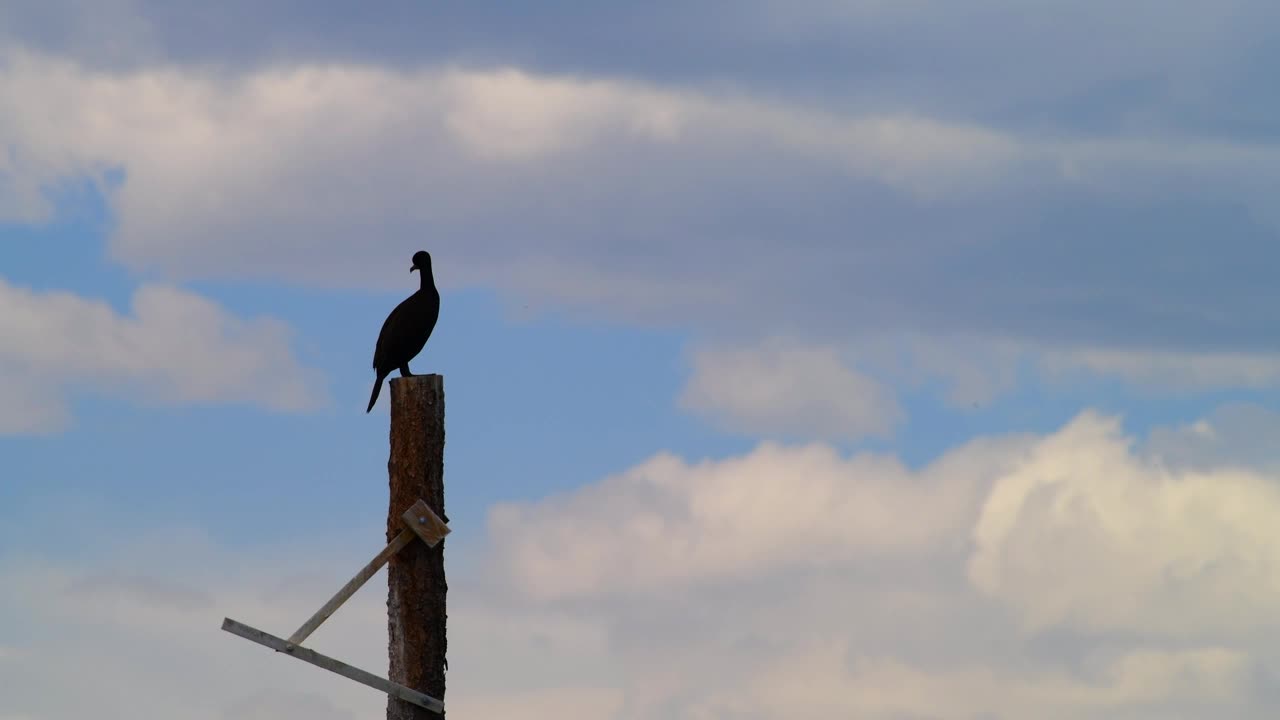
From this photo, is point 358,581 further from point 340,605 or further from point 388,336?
point 388,336

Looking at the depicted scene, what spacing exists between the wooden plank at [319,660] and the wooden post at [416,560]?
0.12m

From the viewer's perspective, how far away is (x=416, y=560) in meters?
9.85

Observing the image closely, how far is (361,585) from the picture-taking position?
9859 mm

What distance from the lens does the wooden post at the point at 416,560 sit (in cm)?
976

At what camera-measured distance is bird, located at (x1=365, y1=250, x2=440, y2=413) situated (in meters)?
13.5

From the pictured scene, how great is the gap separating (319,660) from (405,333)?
4654 millimetres

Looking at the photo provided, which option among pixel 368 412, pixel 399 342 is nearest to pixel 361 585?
pixel 368 412

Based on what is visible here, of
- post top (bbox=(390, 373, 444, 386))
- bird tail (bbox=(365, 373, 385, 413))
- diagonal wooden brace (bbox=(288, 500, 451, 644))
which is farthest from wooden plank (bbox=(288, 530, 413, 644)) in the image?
bird tail (bbox=(365, 373, 385, 413))

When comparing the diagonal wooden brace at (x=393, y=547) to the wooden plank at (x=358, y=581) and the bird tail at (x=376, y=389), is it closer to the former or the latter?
the wooden plank at (x=358, y=581)

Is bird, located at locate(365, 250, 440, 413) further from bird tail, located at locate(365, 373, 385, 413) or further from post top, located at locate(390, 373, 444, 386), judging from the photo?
post top, located at locate(390, 373, 444, 386)

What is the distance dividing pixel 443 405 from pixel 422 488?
617mm

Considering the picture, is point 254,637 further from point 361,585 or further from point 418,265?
point 418,265

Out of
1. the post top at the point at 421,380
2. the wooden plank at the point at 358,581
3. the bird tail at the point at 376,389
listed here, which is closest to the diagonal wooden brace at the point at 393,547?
the wooden plank at the point at 358,581

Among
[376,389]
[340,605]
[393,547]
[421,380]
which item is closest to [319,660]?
[340,605]
